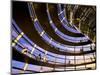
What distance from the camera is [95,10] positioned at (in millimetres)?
2660

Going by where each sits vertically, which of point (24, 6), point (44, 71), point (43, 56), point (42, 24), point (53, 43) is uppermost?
point (24, 6)

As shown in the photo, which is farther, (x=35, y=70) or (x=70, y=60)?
(x=70, y=60)

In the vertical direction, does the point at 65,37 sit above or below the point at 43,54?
above

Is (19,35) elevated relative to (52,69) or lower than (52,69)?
elevated

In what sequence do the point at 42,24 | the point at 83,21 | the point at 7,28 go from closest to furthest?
the point at 7,28
the point at 42,24
the point at 83,21

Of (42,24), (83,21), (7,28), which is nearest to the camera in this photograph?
(7,28)

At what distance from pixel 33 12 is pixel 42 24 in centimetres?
16

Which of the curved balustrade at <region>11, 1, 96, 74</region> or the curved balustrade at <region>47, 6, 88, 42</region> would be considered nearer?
the curved balustrade at <region>11, 1, 96, 74</region>

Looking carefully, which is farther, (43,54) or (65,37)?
(65,37)

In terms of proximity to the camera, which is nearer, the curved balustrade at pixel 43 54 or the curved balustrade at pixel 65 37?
the curved balustrade at pixel 43 54

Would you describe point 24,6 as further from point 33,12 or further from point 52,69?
point 52,69

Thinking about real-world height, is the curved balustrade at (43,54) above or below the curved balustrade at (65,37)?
below

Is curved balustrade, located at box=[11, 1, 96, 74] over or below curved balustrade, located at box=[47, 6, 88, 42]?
below

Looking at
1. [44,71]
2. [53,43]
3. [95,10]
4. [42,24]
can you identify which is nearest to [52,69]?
[44,71]
